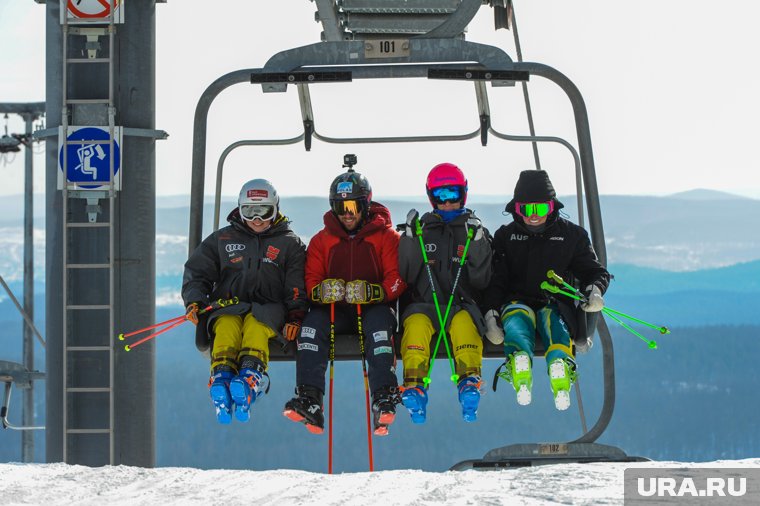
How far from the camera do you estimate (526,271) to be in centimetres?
662

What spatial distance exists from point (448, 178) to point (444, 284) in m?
0.57

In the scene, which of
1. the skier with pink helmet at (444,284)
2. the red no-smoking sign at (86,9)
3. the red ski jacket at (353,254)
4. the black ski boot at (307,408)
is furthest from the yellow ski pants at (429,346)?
the red no-smoking sign at (86,9)

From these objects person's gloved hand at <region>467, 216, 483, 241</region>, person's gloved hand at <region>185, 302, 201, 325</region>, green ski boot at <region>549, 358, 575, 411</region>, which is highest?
person's gloved hand at <region>467, 216, 483, 241</region>

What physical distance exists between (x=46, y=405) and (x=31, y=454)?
696 cm

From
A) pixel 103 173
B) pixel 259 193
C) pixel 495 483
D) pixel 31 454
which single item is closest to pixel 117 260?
pixel 103 173

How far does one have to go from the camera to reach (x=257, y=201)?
6.70 meters

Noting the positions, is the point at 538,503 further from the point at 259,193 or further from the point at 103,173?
the point at 103,173

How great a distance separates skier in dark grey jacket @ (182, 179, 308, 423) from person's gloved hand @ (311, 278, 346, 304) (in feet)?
0.62

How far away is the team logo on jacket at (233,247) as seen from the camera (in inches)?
263

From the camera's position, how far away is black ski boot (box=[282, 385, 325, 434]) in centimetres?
623

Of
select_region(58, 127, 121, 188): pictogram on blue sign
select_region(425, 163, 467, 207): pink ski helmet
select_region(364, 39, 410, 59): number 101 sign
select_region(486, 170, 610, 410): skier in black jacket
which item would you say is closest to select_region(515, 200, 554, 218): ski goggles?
select_region(486, 170, 610, 410): skier in black jacket

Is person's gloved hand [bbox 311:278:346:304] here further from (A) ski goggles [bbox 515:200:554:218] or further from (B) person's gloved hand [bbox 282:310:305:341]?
(A) ski goggles [bbox 515:200:554:218]

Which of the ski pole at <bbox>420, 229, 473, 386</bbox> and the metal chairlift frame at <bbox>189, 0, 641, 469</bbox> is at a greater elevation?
the metal chairlift frame at <bbox>189, 0, 641, 469</bbox>

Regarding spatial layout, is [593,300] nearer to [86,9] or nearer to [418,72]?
[418,72]
